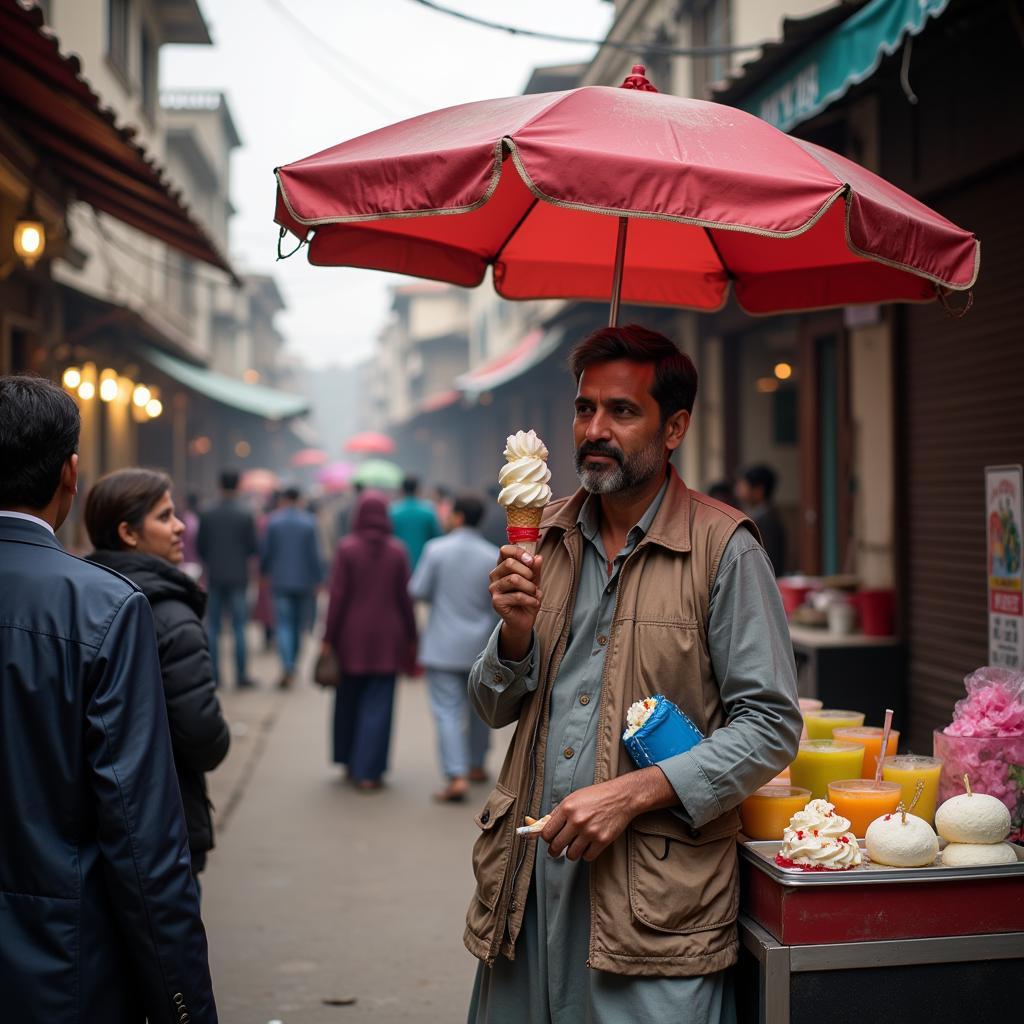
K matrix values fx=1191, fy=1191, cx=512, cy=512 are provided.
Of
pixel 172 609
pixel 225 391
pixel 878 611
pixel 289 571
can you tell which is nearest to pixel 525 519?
pixel 172 609

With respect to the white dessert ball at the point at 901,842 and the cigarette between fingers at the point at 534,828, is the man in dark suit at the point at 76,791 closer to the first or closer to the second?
the cigarette between fingers at the point at 534,828

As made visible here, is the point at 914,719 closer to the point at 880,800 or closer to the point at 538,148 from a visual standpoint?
the point at 880,800

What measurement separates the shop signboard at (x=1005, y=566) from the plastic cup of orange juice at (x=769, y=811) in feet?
8.44

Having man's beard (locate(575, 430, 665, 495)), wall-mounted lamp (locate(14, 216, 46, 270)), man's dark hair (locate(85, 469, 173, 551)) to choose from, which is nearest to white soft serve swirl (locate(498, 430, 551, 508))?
man's beard (locate(575, 430, 665, 495))

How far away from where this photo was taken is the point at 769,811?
2.96m

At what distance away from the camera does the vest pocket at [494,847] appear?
2.79 meters

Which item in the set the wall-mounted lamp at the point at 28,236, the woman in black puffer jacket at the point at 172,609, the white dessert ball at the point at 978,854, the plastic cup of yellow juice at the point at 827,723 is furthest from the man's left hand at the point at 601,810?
the wall-mounted lamp at the point at 28,236

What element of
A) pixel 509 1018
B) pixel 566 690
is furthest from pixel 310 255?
pixel 509 1018

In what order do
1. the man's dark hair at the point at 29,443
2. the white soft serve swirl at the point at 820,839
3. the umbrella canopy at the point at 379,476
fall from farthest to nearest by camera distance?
the umbrella canopy at the point at 379,476
the white soft serve swirl at the point at 820,839
the man's dark hair at the point at 29,443

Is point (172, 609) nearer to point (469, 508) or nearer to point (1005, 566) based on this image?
point (1005, 566)

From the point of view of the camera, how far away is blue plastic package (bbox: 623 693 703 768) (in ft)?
8.56

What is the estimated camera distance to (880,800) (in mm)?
2990

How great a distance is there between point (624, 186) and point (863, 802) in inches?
63.9

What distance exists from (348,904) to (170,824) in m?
3.92
